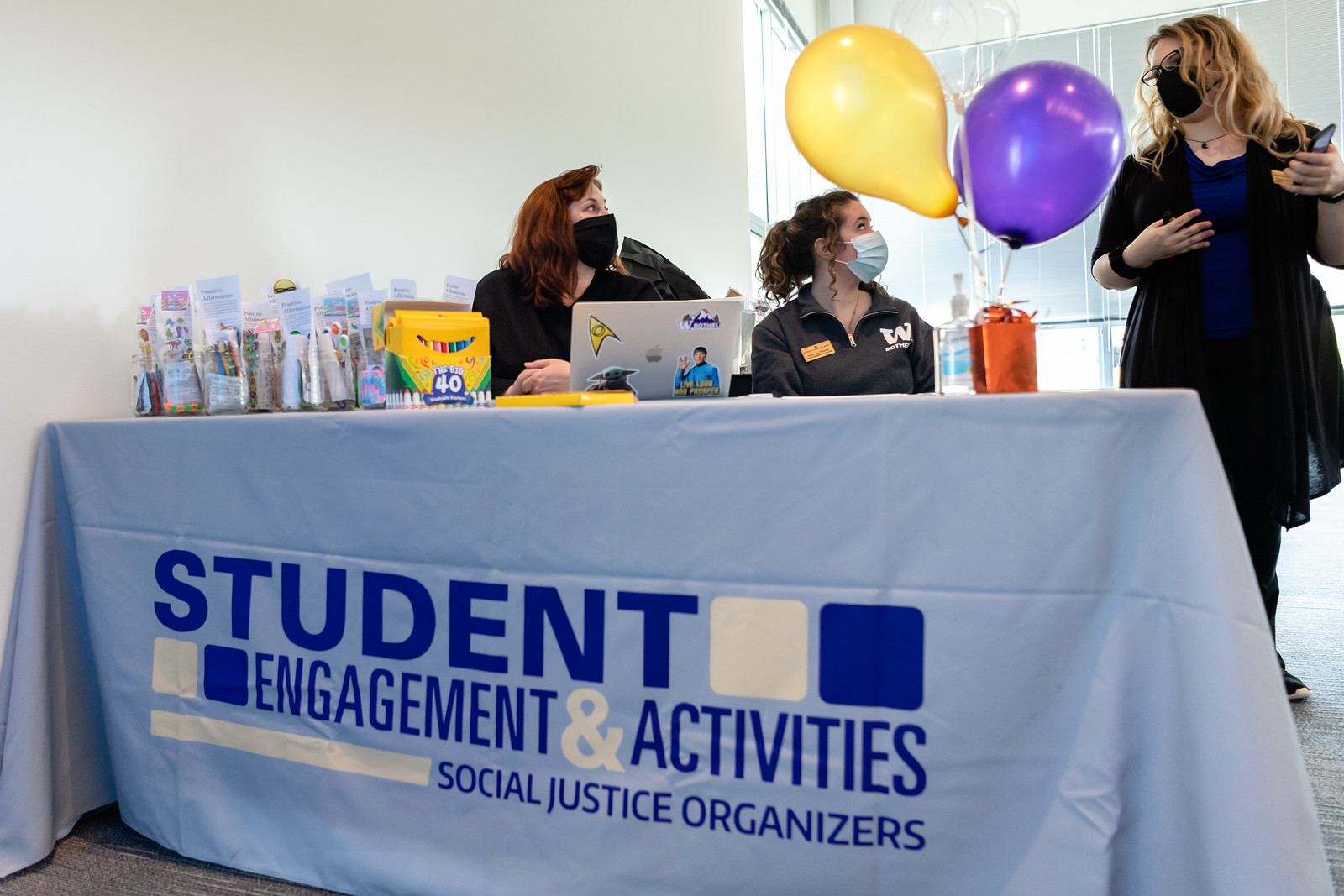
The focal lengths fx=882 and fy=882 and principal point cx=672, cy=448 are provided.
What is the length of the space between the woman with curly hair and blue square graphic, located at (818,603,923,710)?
1072 mm

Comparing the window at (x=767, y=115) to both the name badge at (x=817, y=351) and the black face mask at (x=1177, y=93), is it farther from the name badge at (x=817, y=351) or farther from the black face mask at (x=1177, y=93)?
the black face mask at (x=1177, y=93)

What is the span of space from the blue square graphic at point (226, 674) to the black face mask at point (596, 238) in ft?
4.17

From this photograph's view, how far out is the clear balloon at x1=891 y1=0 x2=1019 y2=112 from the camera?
1166 mm

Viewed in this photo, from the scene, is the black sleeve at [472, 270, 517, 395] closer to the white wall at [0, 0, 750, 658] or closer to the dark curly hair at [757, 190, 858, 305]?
the white wall at [0, 0, 750, 658]

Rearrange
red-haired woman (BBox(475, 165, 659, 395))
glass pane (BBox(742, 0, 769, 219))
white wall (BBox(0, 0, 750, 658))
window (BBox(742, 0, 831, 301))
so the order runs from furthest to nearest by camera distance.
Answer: window (BBox(742, 0, 831, 301)) → glass pane (BBox(742, 0, 769, 219)) → red-haired woman (BBox(475, 165, 659, 395)) → white wall (BBox(0, 0, 750, 658))

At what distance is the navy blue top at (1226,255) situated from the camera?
1.68 m

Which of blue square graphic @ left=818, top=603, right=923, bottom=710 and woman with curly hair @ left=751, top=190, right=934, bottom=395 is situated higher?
woman with curly hair @ left=751, top=190, right=934, bottom=395

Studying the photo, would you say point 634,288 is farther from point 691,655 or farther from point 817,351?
point 691,655

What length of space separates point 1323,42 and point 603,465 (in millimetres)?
7712

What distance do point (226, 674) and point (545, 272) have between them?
1200mm

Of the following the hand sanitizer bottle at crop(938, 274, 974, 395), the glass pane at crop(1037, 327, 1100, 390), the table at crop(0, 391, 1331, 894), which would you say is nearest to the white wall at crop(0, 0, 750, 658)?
the table at crop(0, 391, 1331, 894)

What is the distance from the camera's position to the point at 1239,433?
170cm

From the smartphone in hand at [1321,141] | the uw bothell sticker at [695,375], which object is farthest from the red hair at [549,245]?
the smartphone in hand at [1321,141]

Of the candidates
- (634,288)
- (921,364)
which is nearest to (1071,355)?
(921,364)
